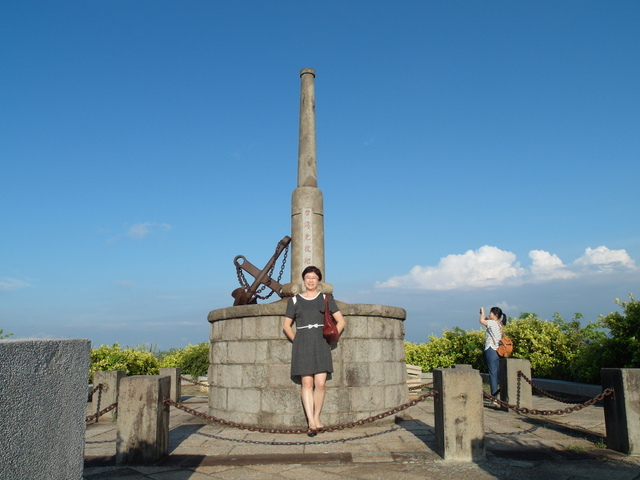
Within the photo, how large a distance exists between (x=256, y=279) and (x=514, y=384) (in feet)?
16.1

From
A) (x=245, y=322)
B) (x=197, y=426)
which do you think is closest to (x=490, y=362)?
(x=245, y=322)

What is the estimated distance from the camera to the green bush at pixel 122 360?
11156 millimetres

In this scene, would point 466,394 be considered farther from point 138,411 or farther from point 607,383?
point 138,411

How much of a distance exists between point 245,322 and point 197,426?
1692mm

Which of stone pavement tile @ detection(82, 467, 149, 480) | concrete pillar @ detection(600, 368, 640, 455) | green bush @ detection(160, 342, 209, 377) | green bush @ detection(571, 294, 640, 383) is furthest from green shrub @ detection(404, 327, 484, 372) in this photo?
stone pavement tile @ detection(82, 467, 149, 480)

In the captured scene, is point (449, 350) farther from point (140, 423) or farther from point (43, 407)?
point (43, 407)

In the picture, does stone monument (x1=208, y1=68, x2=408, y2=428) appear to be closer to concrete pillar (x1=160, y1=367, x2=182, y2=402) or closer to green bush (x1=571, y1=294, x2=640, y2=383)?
concrete pillar (x1=160, y1=367, x2=182, y2=402)

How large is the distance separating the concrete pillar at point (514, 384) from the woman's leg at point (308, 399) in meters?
4.05

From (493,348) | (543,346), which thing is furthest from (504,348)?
(543,346)

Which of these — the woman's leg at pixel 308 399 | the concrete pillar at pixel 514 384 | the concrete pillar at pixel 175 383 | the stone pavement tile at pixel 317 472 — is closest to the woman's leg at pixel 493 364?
the concrete pillar at pixel 514 384

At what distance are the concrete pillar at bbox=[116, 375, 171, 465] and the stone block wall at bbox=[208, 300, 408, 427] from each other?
166 centimetres

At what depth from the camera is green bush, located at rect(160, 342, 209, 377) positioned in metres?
14.0

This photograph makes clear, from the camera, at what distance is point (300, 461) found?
15.7ft

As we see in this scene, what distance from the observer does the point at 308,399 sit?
5750mm
